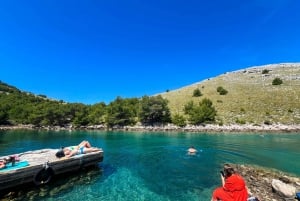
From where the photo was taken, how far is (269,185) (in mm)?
15039

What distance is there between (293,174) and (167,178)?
11.4m

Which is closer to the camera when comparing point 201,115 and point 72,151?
point 72,151

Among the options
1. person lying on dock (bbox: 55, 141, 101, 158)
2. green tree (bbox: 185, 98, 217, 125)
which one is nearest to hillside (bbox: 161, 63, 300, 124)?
green tree (bbox: 185, 98, 217, 125)

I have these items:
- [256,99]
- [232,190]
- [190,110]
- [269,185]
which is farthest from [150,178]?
[256,99]

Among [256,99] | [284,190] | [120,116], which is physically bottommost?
[284,190]

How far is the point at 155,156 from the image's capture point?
1065 inches

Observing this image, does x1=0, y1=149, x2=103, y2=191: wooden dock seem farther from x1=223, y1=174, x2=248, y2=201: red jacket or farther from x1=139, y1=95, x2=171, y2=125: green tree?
x1=139, y1=95, x2=171, y2=125: green tree

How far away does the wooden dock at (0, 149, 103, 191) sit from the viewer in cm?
1306

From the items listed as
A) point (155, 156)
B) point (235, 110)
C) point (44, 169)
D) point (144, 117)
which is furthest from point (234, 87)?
point (44, 169)

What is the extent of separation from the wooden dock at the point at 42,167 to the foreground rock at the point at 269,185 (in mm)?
13804

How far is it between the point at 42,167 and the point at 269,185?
56.0ft

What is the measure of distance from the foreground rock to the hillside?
51789 mm

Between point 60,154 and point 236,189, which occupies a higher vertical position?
point 60,154

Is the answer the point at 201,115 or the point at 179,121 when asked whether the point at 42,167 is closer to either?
the point at 179,121
